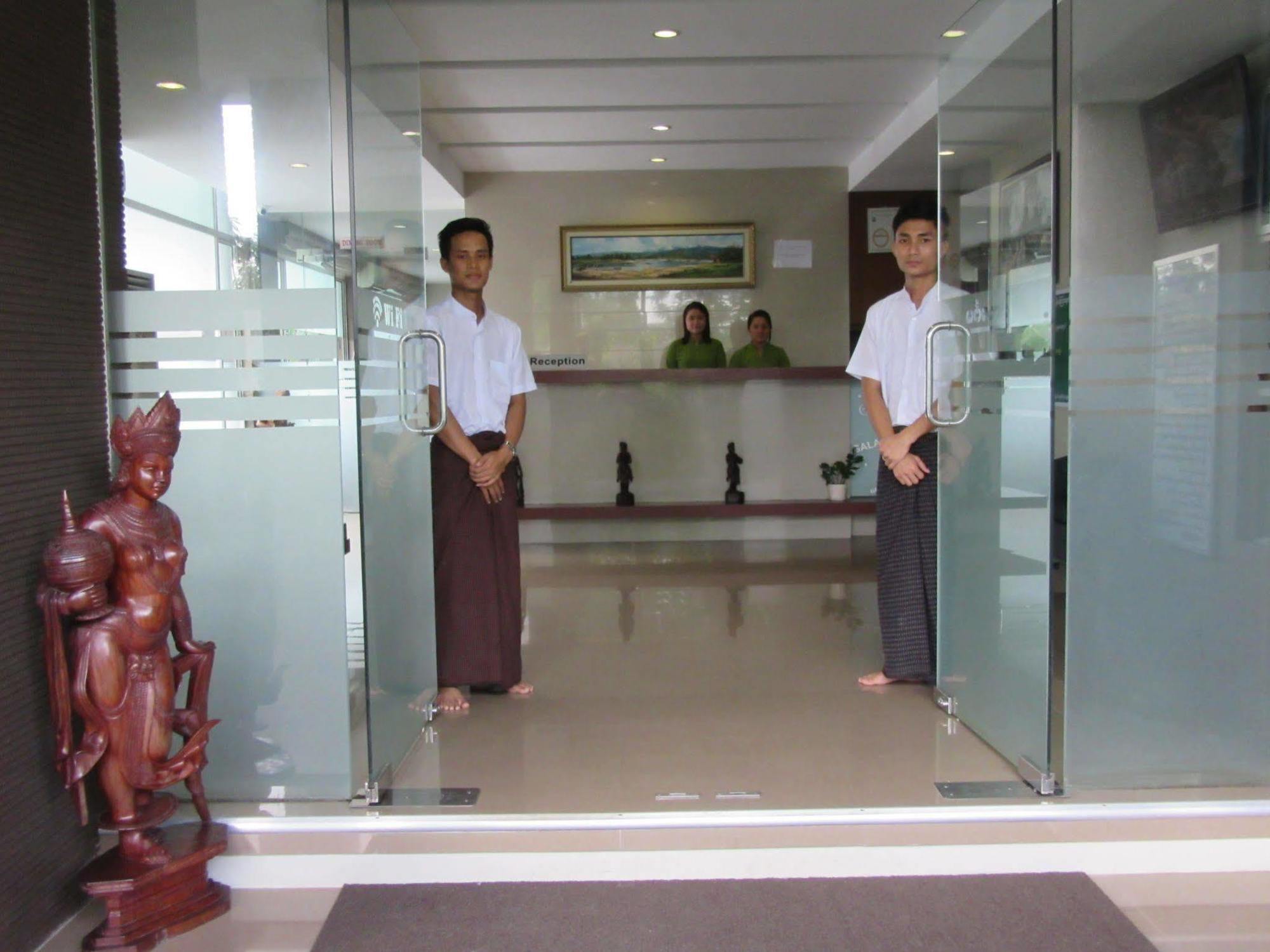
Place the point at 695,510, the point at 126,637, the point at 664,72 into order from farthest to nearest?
the point at 695,510 → the point at 664,72 → the point at 126,637

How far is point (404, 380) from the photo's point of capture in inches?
126

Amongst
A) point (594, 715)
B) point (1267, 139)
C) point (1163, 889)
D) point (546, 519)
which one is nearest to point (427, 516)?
point (594, 715)

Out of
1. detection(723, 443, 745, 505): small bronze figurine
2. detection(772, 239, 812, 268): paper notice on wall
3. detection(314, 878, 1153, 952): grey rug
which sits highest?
detection(772, 239, 812, 268): paper notice on wall

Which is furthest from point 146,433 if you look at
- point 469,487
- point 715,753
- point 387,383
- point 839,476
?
point 839,476

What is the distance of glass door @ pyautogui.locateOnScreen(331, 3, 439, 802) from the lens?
283cm

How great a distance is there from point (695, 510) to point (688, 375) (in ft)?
2.97

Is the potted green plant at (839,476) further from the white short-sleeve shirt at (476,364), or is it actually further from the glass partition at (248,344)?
the glass partition at (248,344)

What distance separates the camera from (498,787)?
9.80 feet

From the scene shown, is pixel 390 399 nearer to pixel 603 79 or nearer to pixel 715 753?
pixel 715 753

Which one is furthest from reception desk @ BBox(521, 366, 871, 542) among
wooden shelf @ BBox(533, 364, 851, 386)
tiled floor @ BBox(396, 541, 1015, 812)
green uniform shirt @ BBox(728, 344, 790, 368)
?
tiled floor @ BBox(396, 541, 1015, 812)

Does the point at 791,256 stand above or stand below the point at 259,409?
above

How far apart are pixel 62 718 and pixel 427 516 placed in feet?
4.45

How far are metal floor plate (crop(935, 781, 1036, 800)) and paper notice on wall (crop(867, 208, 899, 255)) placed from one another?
5.91m

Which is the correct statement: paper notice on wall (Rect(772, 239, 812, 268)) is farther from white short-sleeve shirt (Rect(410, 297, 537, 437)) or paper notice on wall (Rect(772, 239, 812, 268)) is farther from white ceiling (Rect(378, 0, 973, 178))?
white short-sleeve shirt (Rect(410, 297, 537, 437))
